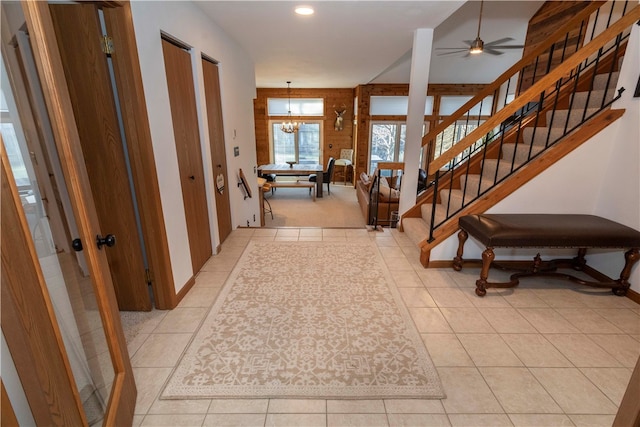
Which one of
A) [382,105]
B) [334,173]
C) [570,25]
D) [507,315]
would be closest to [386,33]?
[570,25]

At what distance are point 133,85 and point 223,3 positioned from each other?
1.34 metres

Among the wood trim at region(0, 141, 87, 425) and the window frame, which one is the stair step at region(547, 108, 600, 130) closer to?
the wood trim at region(0, 141, 87, 425)

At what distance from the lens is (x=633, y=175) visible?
7.68ft

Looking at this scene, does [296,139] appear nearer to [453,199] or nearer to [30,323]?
[453,199]

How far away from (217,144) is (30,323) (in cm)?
266

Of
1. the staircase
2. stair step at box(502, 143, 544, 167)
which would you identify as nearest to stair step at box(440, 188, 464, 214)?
the staircase

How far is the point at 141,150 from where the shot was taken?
1900 millimetres

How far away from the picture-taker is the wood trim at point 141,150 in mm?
1714

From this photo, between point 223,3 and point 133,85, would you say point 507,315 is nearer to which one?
point 133,85

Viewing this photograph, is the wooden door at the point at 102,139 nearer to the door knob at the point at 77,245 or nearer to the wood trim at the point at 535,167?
the door knob at the point at 77,245

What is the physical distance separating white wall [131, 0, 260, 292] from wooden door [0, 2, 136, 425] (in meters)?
0.97

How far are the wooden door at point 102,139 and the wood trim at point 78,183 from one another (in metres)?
0.83

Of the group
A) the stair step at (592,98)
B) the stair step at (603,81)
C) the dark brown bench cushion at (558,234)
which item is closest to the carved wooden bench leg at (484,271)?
the dark brown bench cushion at (558,234)

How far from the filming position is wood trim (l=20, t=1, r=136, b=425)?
0.95 metres
